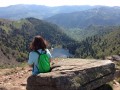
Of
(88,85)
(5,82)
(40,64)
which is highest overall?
(40,64)

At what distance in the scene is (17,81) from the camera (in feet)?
60.2

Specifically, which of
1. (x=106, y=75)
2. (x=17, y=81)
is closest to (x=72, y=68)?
(x=106, y=75)

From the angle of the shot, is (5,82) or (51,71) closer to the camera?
(51,71)

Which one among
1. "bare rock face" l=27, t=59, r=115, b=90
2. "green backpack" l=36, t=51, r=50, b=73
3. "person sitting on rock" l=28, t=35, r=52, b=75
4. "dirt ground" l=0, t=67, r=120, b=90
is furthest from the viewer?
"dirt ground" l=0, t=67, r=120, b=90

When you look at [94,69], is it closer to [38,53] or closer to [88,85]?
[88,85]

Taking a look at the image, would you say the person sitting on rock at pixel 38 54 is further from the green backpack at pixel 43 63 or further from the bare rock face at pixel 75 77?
the bare rock face at pixel 75 77

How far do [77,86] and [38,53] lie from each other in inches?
93.5

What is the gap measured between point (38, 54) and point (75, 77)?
203cm

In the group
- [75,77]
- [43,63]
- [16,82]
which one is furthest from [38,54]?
[16,82]

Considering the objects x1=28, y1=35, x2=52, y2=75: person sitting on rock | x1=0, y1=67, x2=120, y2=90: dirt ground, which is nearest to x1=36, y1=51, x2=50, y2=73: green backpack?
x1=28, y1=35, x2=52, y2=75: person sitting on rock

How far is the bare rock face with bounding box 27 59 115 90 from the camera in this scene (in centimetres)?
1225

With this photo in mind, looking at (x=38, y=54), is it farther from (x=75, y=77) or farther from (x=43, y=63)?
(x=75, y=77)

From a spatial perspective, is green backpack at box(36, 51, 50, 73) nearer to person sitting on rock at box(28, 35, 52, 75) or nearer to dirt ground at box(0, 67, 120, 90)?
person sitting on rock at box(28, 35, 52, 75)

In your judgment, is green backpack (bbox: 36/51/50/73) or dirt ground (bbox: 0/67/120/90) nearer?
green backpack (bbox: 36/51/50/73)
